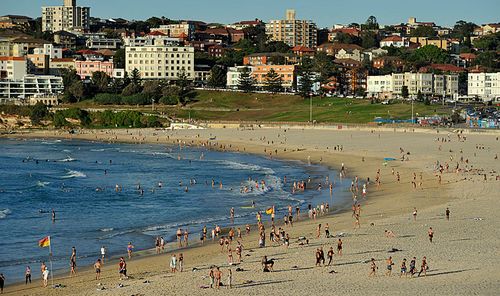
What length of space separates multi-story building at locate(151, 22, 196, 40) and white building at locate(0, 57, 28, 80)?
52.7m

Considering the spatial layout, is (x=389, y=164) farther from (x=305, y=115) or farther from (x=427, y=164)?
(x=305, y=115)

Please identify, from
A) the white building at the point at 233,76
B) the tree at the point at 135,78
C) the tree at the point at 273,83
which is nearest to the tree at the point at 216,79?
the white building at the point at 233,76

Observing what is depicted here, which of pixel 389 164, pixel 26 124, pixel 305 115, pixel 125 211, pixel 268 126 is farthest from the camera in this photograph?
pixel 26 124

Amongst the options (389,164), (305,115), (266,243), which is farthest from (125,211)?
(305,115)

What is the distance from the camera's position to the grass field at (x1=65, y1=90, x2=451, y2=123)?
314 ft

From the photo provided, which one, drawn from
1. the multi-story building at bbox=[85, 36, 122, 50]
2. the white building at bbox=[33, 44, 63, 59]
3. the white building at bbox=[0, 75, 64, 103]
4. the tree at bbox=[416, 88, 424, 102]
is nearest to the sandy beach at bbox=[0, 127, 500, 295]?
the tree at bbox=[416, 88, 424, 102]

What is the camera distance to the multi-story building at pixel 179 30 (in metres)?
183

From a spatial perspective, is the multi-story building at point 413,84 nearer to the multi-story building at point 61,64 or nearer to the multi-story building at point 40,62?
the multi-story building at point 61,64

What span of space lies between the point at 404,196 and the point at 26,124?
7409cm

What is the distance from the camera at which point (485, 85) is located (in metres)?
123

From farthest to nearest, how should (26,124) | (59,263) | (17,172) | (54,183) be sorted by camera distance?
(26,124) < (17,172) < (54,183) < (59,263)

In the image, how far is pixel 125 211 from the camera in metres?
41.9

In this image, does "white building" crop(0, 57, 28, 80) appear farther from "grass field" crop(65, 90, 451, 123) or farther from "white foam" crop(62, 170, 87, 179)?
"white foam" crop(62, 170, 87, 179)

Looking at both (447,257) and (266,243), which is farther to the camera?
(266,243)
